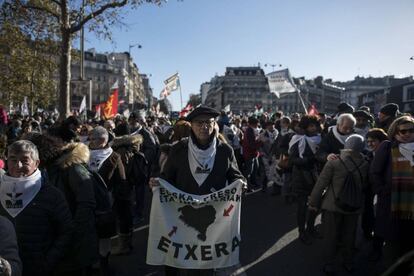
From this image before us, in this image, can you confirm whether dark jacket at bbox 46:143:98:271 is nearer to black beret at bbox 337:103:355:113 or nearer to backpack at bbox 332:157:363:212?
backpack at bbox 332:157:363:212

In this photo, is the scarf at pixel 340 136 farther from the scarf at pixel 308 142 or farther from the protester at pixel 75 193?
the protester at pixel 75 193

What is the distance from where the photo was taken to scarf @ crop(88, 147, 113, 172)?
5164 millimetres

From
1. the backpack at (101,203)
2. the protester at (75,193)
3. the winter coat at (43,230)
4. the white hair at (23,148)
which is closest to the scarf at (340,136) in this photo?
the backpack at (101,203)

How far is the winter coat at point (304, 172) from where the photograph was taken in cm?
638

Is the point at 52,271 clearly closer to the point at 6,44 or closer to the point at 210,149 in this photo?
the point at 210,149

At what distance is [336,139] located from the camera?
20.3 ft

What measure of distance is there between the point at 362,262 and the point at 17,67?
90.1 ft

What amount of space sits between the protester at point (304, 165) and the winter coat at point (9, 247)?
4698mm

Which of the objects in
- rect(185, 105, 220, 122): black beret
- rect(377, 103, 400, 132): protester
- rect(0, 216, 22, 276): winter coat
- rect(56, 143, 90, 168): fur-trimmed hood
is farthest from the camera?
rect(377, 103, 400, 132): protester

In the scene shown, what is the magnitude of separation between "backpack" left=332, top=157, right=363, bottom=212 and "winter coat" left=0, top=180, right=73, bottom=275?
331 cm

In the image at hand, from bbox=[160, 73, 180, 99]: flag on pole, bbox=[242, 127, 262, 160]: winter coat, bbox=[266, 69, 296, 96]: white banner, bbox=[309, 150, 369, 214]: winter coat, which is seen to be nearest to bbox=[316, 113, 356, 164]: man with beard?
bbox=[309, 150, 369, 214]: winter coat

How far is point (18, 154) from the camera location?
10.2 feet

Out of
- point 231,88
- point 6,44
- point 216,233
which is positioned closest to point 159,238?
point 216,233

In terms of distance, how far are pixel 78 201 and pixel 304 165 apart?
13.0ft
